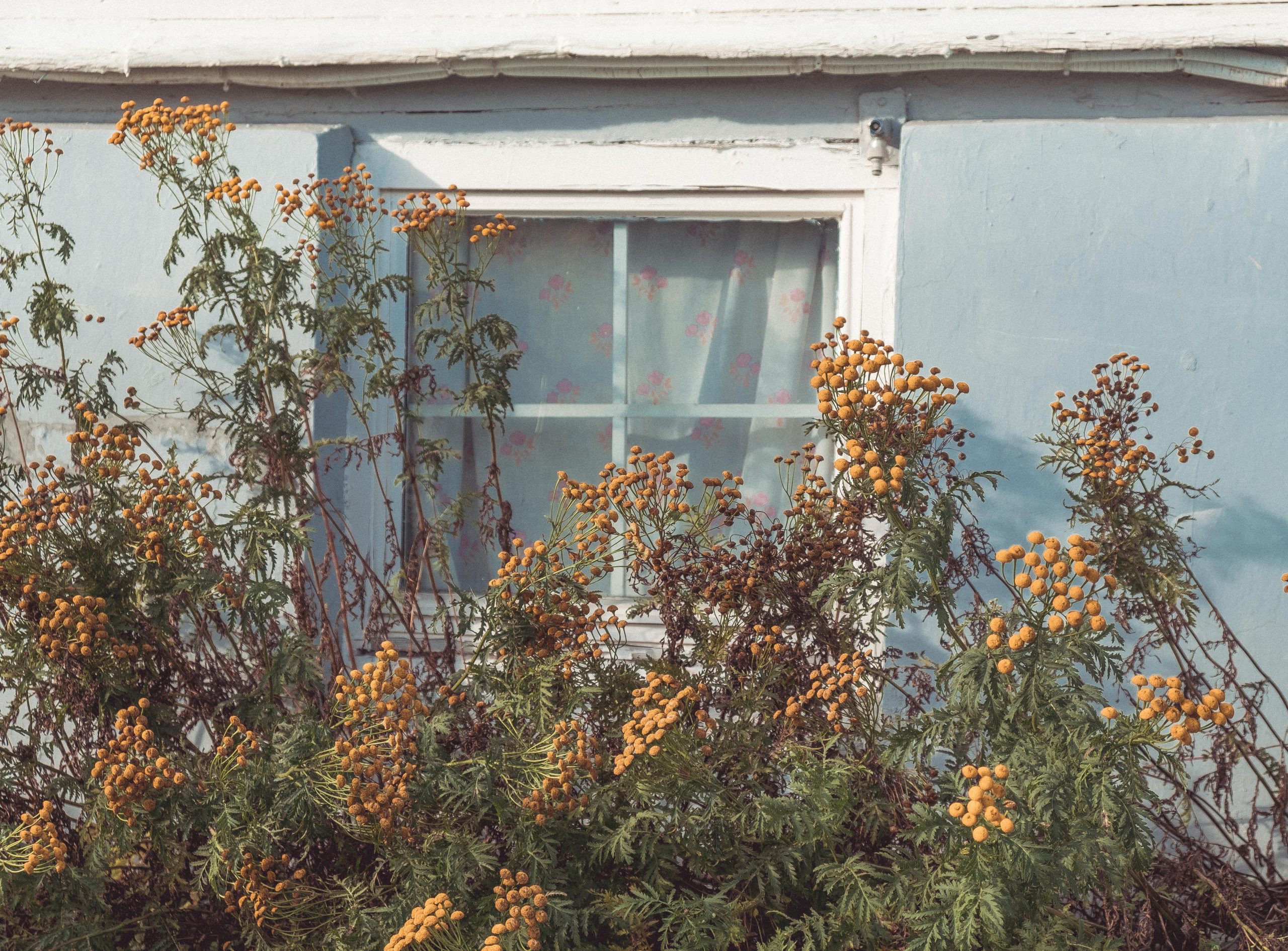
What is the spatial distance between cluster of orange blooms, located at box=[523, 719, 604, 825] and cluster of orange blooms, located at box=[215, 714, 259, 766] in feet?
1.93

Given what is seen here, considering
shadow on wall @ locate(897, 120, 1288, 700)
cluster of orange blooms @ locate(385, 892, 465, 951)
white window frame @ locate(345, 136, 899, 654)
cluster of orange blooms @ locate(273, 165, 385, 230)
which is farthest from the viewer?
white window frame @ locate(345, 136, 899, 654)

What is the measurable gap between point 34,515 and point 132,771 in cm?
67

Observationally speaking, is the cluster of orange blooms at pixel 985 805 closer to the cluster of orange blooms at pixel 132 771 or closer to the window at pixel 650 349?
the cluster of orange blooms at pixel 132 771

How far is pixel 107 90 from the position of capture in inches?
141

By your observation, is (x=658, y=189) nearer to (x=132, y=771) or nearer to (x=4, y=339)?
(x=4, y=339)

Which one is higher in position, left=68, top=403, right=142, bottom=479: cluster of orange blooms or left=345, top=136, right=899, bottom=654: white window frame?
left=345, top=136, right=899, bottom=654: white window frame

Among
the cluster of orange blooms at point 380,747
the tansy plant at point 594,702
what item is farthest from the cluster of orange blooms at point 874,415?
the cluster of orange blooms at point 380,747

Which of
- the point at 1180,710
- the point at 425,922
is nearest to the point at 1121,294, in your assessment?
the point at 1180,710

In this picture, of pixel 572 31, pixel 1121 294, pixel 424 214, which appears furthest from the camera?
pixel 572 31

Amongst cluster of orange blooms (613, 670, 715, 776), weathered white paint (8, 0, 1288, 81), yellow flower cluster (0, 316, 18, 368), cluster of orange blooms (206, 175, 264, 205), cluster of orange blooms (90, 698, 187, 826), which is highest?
weathered white paint (8, 0, 1288, 81)

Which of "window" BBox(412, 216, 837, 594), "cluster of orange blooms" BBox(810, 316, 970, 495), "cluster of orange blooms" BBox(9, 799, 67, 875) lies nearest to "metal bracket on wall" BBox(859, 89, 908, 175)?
"window" BBox(412, 216, 837, 594)

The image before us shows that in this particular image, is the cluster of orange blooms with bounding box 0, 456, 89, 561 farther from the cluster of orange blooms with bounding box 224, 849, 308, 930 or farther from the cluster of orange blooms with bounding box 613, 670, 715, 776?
the cluster of orange blooms with bounding box 613, 670, 715, 776

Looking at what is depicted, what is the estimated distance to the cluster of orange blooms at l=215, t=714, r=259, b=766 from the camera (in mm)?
2361

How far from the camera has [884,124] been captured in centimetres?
327
